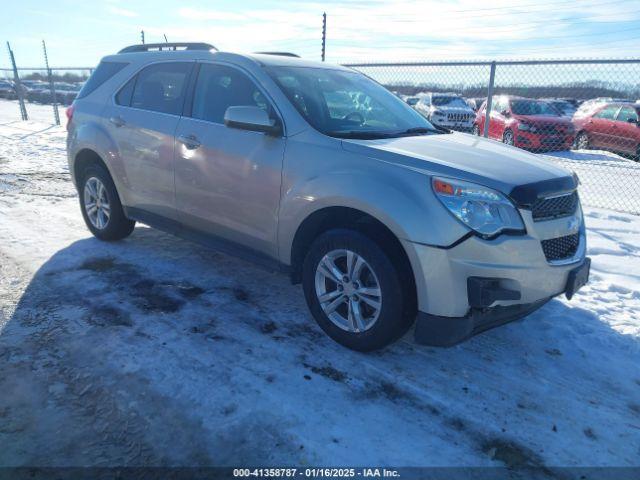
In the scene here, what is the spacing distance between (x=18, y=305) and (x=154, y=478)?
2261mm

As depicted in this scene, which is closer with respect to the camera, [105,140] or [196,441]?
[196,441]

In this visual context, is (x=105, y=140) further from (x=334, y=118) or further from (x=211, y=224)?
(x=334, y=118)

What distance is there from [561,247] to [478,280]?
725 millimetres

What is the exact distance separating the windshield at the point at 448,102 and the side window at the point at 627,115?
5.48m

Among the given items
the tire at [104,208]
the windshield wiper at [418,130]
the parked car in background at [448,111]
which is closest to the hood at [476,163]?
the windshield wiper at [418,130]

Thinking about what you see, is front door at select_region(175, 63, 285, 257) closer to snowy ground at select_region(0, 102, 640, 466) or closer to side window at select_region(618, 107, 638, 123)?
snowy ground at select_region(0, 102, 640, 466)

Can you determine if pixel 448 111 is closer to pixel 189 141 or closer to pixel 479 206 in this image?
pixel 189 141

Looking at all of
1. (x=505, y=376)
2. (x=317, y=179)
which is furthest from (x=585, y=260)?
(x=317, y=179)

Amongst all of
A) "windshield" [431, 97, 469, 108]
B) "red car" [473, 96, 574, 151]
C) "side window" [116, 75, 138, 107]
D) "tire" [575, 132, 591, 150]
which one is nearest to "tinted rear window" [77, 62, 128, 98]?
"side window" [116, 75, 138, 107]

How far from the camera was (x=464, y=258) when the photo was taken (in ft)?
8.86

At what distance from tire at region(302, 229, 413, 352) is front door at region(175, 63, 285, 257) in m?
0.43

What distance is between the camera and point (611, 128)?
13617mm

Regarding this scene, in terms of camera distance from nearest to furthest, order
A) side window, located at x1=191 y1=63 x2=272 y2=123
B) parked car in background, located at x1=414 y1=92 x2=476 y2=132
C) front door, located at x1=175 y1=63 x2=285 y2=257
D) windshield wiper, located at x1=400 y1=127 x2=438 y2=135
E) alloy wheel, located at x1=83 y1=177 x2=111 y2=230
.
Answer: front door, located at x1=175 y1=63 x2=285 y2=257 < side window, located at x1=191 y1=63 x2=272 y2=123 < windshield wiper, located at x1=400 y1=127 x2=438 y2=135 < alloy wheel, located at x1=83 y1=177 x2=111 y2=230 < parked car in background, located at x1=414 y1=92 x2=476 y2=132

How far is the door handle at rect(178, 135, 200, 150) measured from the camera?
3926 mm
